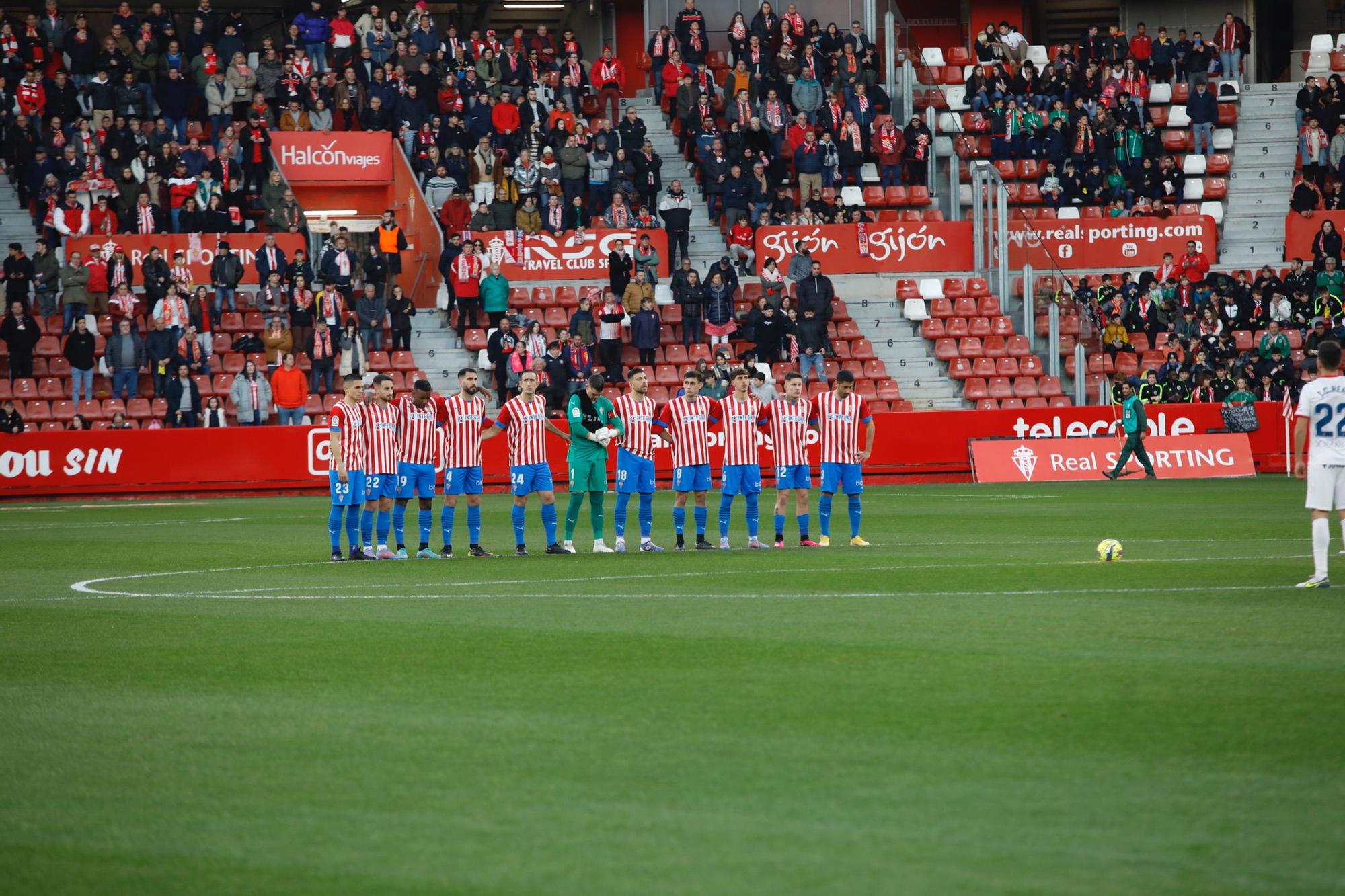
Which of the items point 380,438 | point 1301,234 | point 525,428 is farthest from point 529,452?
point 1301,234

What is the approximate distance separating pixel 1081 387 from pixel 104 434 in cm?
1906

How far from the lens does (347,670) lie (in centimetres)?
1022

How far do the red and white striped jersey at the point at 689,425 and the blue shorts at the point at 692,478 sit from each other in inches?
2.0

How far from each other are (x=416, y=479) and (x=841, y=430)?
516 cm

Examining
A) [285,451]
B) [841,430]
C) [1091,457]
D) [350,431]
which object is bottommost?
[1091,457]

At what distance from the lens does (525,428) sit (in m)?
19.1

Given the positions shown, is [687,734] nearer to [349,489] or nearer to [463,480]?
[349,489]

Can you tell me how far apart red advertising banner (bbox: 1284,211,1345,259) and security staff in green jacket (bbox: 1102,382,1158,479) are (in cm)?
959

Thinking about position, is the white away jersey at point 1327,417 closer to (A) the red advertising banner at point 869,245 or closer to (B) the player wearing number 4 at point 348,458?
(B) the player wearing number 4 at point 348,458

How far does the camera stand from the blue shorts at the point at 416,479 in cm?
1950

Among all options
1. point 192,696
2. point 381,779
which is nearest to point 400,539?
point 192,696

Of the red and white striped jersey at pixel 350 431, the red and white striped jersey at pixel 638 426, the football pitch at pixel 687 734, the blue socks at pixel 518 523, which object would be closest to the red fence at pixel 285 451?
the red and white striped jersey at pixel 638 426

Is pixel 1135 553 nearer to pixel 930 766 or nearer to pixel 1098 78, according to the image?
pixel 930 766

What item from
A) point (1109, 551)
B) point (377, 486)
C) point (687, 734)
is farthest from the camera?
point (377, 486)
